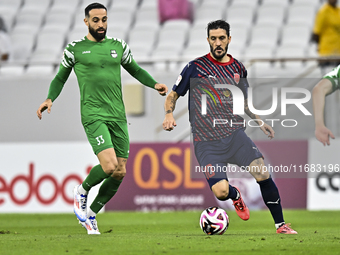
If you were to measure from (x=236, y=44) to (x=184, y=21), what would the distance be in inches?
63.3

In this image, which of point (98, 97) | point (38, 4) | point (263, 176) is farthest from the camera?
point (38, 4)

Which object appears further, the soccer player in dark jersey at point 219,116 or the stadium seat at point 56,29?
the stadium seat at point 56,29

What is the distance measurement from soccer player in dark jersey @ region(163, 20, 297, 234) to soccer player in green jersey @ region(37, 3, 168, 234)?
22.1 inches

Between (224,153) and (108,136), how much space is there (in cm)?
117

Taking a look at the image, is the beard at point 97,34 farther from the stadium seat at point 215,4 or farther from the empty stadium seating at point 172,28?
the stadium seat at point 215,4

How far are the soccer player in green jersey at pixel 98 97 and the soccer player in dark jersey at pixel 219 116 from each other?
1.84ft

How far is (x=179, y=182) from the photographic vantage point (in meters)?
11.0

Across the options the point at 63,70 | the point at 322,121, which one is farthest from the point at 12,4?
the point at 322,121

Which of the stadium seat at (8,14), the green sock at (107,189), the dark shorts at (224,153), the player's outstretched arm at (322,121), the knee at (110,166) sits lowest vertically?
the green sock at (107,189)

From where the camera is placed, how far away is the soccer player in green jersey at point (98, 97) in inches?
259

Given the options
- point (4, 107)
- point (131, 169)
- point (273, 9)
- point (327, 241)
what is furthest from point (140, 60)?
point (327, 241)

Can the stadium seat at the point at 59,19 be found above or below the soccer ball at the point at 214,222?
above

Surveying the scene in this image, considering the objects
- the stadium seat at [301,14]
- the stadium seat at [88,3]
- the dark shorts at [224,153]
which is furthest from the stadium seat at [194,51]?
the dark shorts at [224,153]

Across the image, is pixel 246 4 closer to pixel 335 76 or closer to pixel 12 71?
pixel 12 71
